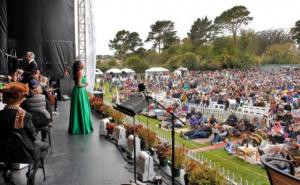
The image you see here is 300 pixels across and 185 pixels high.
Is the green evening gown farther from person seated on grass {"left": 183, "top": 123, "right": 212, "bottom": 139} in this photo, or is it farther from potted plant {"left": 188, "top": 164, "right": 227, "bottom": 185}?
person seated on grass {"left": 183, "top": 123, "right": 212, "bottom": 139}

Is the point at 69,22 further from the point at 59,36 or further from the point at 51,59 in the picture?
the point at 51,59

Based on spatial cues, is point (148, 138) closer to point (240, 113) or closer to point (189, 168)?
point (189, 168)

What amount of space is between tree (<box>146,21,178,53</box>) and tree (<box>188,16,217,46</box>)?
3943mm

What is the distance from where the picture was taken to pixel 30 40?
12914mm

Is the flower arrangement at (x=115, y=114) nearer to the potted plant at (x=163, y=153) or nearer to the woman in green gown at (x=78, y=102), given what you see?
the woman in green gown at (x=78, y=102)

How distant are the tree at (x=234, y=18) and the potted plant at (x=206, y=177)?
191 ft

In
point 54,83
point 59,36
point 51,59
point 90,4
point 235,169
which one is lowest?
point 235,169

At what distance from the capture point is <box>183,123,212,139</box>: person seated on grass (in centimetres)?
1252

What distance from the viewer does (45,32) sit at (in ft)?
43.7

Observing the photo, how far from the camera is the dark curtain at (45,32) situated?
1281 cm

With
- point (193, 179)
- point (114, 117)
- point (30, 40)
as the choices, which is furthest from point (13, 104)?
point (30, 40)

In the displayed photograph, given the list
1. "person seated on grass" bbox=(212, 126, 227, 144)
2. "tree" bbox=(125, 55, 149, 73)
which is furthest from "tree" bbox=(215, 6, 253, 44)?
"person seated on grass" bbox=(212, 126, 227, 144)

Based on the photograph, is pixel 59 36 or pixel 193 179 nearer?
pixel 193 179

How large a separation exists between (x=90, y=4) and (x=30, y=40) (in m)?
2.68
